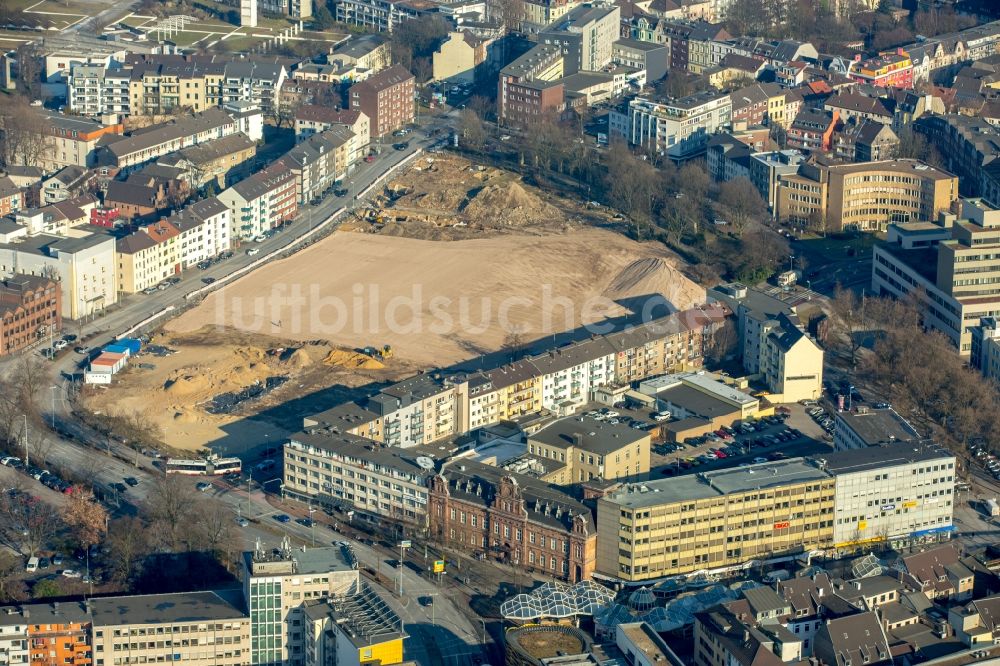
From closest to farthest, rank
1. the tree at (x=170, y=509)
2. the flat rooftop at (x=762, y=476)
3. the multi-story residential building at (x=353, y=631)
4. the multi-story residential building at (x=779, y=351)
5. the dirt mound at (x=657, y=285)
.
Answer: the multi-story residential building at (x=353, y=631)
the tree at (x=170, y=509)
the flat rooftop at (x=762, y=476)
the multi-story residential building at (x=779, y=351)
the dirt mound at (x=657, y=285)

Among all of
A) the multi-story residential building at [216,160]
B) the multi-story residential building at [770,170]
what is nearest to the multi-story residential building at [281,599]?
the multi-story residential building at [216,160]

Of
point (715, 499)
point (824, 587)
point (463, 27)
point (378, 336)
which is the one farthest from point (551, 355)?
point (463, 27)

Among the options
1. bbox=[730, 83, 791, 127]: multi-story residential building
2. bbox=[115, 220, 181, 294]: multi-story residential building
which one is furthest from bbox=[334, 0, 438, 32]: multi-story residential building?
bbox=[115, 220, 181, 294]: multi-story residential building

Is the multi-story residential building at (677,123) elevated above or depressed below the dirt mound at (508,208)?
above

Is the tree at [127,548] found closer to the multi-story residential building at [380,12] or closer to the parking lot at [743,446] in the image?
the parking lot at [743,446]

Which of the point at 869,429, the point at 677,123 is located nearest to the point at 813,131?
the point at 677,123

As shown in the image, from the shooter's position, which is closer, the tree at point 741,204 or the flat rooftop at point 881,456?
the flat rooftop at point 881,456

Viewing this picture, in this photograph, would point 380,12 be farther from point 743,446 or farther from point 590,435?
point 590,435

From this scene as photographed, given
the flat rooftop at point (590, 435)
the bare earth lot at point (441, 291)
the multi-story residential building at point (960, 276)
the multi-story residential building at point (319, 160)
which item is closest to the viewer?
the flat rooftop at point (590, 435)
